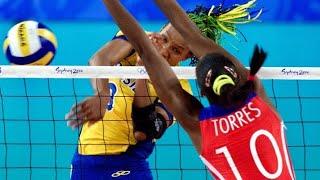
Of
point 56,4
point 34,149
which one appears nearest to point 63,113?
point 34,149

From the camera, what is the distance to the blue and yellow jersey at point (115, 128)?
3.25m

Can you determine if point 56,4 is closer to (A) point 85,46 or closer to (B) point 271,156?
(A) point 85,46

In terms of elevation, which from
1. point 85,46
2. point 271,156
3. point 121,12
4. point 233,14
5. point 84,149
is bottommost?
point 271,156

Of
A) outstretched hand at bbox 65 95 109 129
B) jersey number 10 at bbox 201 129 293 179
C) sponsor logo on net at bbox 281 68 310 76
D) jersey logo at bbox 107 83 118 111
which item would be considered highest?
sponsor logo on net at bbox 281 68 310 76

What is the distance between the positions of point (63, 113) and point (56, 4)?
72cm

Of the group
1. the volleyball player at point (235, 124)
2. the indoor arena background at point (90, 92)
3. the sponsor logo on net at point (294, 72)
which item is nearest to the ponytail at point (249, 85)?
the volleyball player at point (235, 124)

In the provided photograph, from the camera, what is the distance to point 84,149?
328 centimetres

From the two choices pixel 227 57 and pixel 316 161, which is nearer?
pixel 227 57

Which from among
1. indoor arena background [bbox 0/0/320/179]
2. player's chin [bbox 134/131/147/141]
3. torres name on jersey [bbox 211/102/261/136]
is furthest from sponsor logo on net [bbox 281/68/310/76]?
indoor arena background [bbox 0/0/320/179]

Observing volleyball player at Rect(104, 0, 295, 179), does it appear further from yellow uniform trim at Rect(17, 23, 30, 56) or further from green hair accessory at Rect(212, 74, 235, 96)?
yellow uniform trim at Rect(17, 23, 30, 56)

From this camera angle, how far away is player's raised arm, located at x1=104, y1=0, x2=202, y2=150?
2.35m

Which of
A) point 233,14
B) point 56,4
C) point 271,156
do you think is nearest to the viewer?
point 271,156

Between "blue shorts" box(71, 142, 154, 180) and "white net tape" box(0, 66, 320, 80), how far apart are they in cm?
39

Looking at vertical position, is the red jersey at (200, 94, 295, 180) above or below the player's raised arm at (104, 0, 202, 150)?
below
